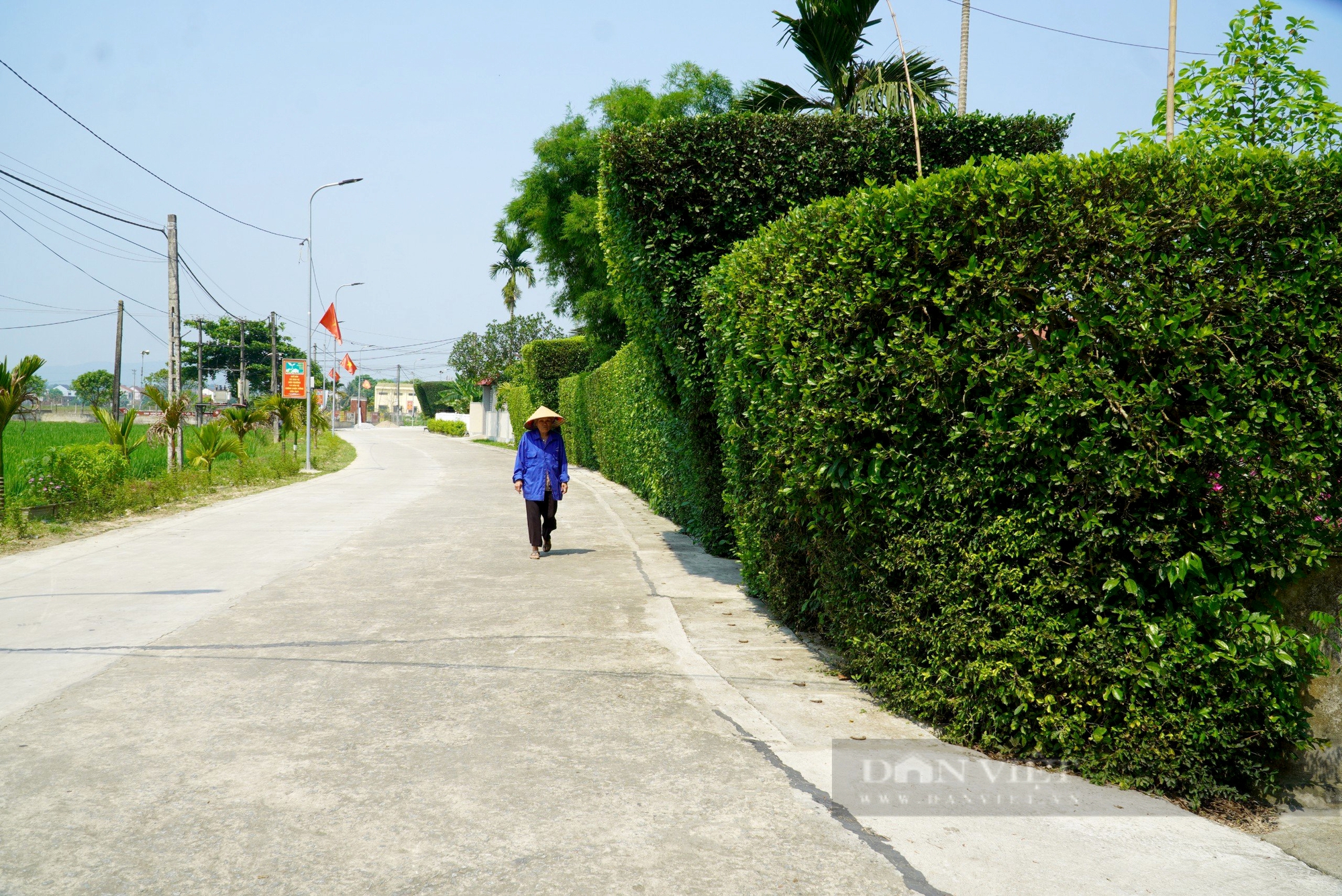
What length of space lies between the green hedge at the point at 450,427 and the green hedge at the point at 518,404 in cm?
2124

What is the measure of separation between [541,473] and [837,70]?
25.0 feet

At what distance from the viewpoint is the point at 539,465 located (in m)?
10.8

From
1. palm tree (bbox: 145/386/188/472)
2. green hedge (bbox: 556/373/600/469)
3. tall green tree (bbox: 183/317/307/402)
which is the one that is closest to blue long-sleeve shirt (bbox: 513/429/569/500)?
palm tree (bbox: 145/386/188/472)

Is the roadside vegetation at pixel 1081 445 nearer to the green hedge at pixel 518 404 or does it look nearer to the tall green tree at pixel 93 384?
the green hedge at pixel 518 404

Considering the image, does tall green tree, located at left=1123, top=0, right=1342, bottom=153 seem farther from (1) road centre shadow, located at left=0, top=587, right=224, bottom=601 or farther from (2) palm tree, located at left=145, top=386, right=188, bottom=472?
(2) palm tree, located at left=145, top=386, right=188, bottom=472

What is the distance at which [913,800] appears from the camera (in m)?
3.93

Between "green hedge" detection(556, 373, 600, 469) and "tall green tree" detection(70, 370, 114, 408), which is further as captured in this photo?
"tall green tree" detection(70, 370, 114, 408)

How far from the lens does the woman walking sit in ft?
34.9

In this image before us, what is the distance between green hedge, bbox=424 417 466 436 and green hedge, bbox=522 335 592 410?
118 feet

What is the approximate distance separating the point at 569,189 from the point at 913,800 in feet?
105

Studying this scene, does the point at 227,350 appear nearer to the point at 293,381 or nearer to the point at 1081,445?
the point at 293,381

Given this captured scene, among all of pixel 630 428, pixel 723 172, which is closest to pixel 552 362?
pixel 630 428

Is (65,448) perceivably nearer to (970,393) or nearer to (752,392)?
(752,392)

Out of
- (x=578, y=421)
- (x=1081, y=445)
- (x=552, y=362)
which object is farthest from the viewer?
(x=552, y=362)
